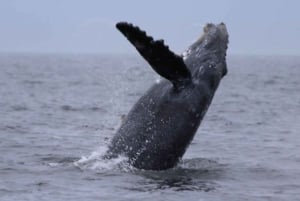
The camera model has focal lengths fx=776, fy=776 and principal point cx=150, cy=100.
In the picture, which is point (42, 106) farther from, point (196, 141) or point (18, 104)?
point (196, 141)

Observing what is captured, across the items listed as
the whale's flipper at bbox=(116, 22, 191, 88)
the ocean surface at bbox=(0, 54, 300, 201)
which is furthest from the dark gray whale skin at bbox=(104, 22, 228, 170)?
the ocean surface at bbox=(0, 54, 300, 201)

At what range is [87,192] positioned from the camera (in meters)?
9.53

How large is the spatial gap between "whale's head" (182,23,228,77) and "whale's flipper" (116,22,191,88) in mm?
491

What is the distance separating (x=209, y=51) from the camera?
1111 centimetres

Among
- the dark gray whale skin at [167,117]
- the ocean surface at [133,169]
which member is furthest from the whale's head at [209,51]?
the ocean surface at [133,169]

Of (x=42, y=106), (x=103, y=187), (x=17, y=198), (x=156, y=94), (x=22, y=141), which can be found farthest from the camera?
(x=42, y=106)

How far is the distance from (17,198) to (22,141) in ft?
17.4

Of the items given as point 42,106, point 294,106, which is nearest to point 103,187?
point 42,106

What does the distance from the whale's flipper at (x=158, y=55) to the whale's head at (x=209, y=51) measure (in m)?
0.49

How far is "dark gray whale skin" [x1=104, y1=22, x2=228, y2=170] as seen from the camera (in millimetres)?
10258

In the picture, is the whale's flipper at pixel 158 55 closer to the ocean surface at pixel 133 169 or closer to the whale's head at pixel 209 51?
the whale's head at pixel 209 51

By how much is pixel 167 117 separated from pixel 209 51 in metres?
1.37

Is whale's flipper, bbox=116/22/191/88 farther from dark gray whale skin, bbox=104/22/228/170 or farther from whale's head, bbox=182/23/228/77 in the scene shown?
whale's head, bbox=182/23/228/77

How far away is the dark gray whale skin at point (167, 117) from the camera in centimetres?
Answer: 1026
